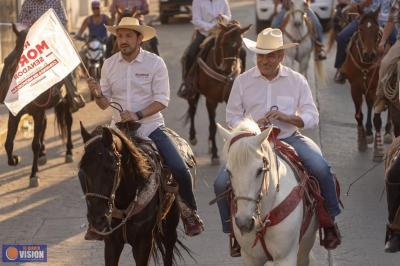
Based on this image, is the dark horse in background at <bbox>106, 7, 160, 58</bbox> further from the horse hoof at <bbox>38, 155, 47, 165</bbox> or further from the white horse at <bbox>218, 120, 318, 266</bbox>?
the white horse at <bbox>218, 120, 318, 266</bbox>

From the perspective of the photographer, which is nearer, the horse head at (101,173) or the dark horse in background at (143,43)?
the horse head at (101,173)

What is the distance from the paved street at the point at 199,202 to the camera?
35.6 feet

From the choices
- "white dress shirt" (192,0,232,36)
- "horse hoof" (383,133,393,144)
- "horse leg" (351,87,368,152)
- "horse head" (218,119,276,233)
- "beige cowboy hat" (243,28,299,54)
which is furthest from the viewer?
"white dress shirt" (192,0,232,36)

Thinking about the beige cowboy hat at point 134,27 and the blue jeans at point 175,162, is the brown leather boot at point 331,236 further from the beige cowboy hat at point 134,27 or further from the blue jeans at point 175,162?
the beige cowboy hat at point 134,27

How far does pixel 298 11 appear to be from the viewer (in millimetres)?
19391

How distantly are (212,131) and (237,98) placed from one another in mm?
6943

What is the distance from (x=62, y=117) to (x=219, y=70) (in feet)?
7.95

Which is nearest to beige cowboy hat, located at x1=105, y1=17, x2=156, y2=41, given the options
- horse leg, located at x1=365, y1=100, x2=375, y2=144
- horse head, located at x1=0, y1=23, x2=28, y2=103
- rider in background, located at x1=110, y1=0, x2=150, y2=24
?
horse head, located at x1=0, y1=23, x2=28, y2=103

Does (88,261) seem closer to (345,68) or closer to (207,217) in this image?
(207,217)

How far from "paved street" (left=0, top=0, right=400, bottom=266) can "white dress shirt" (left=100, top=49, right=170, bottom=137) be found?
1228mm

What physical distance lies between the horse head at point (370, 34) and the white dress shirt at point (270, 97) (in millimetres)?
7581

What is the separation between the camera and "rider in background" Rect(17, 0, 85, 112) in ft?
49.2

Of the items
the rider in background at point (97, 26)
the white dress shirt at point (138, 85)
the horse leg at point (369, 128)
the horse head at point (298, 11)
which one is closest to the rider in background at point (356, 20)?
the horse leg at point (369, 128)

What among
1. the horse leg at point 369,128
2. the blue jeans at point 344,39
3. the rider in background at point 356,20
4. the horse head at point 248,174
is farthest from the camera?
the blue jeans at point 344,39
